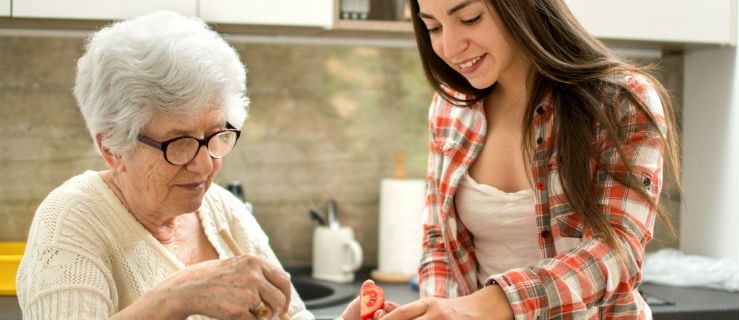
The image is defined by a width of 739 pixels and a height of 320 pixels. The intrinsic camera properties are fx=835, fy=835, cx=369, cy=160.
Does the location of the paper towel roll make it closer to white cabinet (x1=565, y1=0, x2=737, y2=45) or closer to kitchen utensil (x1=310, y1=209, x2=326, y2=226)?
kitchen utensil (x1=310, y1=209, x2=326, y2=226)

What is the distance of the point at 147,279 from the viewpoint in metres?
1.41

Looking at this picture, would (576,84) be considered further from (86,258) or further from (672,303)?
(672,303)

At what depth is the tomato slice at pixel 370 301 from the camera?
56.6 inches

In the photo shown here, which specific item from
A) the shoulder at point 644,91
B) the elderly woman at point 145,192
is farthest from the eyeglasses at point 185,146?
the shoulder at point 644,91

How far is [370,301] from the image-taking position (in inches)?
57.2

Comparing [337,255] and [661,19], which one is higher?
[661,19]

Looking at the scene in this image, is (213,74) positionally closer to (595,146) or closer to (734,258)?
(595,146)

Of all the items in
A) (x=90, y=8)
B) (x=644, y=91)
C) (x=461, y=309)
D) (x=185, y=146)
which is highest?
(x=90, y=8)

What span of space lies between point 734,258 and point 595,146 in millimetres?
1506

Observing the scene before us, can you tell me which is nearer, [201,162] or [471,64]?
[201,162]

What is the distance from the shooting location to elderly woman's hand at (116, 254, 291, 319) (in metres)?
1.22

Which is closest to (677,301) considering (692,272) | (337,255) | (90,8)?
(692,272)

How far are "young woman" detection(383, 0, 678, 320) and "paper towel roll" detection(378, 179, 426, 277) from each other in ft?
2.94

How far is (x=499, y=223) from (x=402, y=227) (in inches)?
42.5
